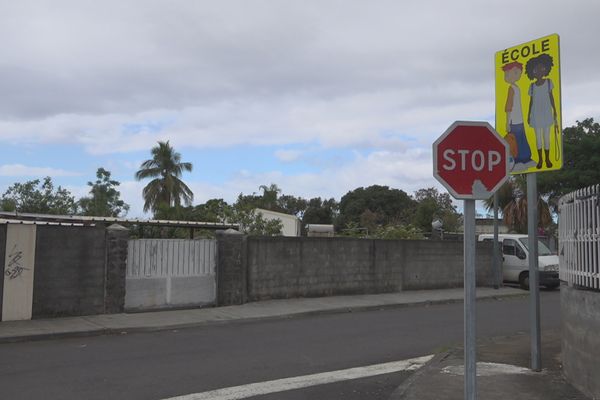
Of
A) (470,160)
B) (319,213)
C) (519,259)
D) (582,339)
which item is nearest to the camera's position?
(470,160)

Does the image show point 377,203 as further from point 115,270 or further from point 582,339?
point 582,339

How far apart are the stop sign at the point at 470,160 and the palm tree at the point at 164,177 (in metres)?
41.6

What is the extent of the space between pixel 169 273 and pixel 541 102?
989 centimetres

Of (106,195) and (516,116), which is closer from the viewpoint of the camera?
(516,116)

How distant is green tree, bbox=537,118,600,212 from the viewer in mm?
31266

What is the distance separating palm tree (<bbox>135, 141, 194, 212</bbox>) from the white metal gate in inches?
1199

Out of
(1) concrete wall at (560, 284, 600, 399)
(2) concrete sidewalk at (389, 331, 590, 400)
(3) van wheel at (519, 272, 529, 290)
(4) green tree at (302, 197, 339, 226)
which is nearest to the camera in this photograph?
(1) concrete wall at (560, 284, 600, 399)

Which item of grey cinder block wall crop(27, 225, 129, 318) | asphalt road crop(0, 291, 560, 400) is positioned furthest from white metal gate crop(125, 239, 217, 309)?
asphalt road crop(0, 291, 560, 400)

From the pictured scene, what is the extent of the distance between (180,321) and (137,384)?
18.6 feet

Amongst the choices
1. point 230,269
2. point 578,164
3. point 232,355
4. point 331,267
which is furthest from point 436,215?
point 232,355

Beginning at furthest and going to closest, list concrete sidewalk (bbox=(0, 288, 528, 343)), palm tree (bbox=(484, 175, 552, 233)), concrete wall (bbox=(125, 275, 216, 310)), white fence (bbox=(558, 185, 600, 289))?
palm tree (bbox=(484, 175, 552, 233)), concrete wall (bbox=(125, 275, 216, 310)), concrete sidewalk (bbox=(0, 288, 528, 343)), white fence (bbox=(558, 185, 600, 289))

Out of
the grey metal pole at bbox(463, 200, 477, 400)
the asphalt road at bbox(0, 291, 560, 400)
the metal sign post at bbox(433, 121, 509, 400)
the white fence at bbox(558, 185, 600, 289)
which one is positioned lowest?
the asphalt road at bbox(0, 291, 560, 400)

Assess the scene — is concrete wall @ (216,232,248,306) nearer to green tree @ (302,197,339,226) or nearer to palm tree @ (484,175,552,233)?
palm tree @ (484,175,552,233)

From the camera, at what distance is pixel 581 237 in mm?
6770
